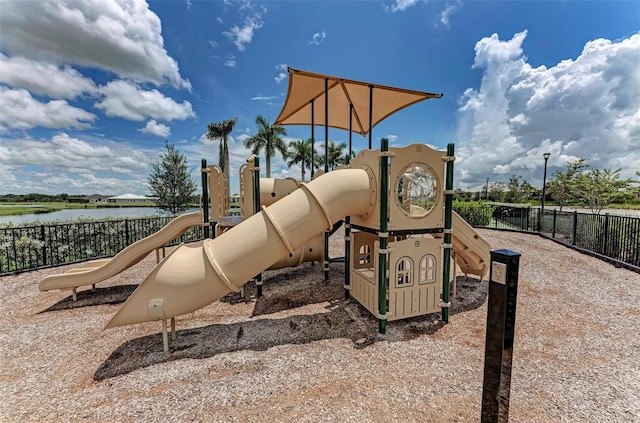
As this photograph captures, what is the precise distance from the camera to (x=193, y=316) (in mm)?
5438

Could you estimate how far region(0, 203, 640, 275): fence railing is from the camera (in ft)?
28.1

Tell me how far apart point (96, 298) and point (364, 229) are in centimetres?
677

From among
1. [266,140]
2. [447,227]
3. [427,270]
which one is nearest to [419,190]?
[447,227]

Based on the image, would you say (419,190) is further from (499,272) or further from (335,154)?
(335,154)

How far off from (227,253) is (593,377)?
17.8ft

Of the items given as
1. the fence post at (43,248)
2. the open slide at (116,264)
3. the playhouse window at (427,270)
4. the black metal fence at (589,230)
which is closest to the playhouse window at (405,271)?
the playhouse window at (427,270)

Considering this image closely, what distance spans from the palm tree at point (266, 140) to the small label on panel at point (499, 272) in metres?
30.4

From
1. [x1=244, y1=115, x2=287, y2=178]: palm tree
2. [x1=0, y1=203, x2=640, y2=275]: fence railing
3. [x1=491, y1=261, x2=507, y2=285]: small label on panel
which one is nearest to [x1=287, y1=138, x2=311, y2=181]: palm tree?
[x1=244, y1=115, x2=287, y2=178]: palm tree

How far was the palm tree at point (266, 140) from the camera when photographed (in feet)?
103

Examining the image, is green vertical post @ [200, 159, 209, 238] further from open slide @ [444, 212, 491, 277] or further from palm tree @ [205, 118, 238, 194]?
palm tree @ [205, 118, 238, 194]

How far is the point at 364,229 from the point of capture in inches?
215

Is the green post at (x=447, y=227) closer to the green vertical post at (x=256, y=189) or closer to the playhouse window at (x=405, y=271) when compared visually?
the playhouse window at (x=405, y=271)

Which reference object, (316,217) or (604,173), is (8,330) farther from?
(604,173)

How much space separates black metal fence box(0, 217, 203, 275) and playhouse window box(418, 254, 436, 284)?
11.4 metres
